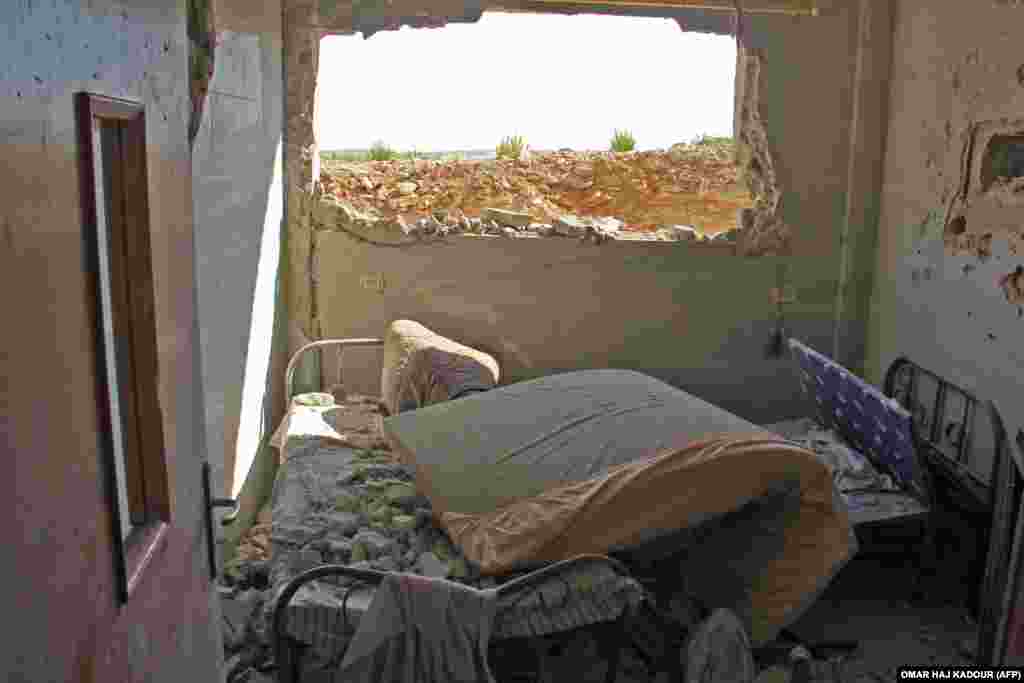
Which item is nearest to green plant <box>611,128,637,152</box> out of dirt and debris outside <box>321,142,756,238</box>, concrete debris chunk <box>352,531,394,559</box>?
dirt and debris outside <box>321,142,756,238</box>

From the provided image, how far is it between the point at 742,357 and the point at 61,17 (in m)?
4.95

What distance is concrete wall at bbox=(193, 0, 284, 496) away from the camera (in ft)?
Answer: 11.7

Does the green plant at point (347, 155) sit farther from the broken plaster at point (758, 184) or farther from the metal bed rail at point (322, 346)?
the broken plaster at point (758, 184)

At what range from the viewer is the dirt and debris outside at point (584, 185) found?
21.6ft

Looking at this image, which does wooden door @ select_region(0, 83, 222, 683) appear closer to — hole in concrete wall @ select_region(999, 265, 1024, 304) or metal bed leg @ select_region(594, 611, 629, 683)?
metal bed leg @ select_region(594, 611, 629, 683)

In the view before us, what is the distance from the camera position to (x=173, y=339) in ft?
4.79

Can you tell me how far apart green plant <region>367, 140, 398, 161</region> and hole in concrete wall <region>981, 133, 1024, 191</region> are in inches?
204

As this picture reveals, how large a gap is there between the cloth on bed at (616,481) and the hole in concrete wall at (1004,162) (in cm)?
202

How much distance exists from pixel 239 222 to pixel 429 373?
3.60 feet

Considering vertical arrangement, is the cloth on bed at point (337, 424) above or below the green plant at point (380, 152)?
below

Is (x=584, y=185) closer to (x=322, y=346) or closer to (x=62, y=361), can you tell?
(x=322, y=346)

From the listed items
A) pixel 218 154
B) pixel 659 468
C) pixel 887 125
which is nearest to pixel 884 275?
pixel 887 125

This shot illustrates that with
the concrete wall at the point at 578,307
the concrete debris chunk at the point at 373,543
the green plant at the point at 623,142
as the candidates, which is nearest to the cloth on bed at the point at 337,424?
the concrete wall at the point at 578,307

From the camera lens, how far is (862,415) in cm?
404
